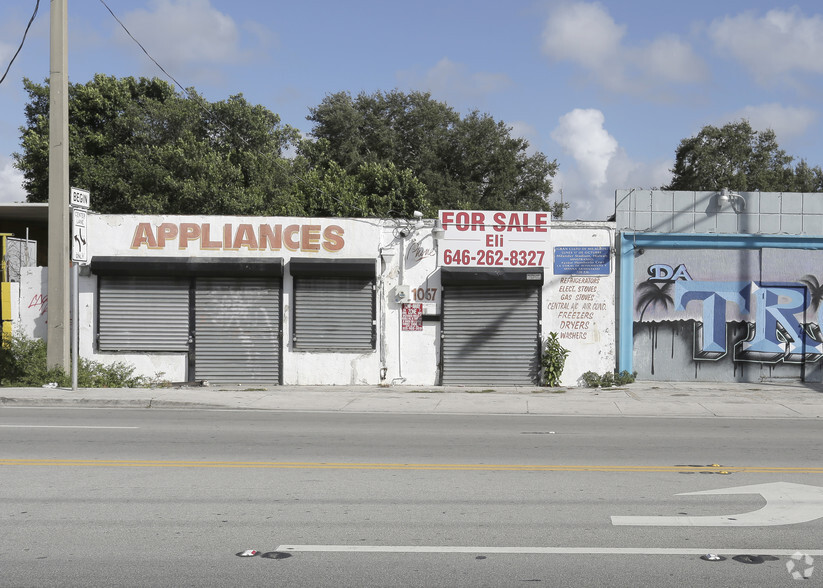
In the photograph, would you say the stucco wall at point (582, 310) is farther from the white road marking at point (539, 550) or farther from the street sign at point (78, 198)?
the white road marking at point (539, 550)

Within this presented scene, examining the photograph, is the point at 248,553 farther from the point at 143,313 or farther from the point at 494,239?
the point at 143,313

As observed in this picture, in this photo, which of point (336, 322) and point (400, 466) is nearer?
point (400, 466)

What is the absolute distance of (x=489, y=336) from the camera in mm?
18938

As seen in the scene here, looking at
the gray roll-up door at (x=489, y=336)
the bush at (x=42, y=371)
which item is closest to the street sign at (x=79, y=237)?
the bush at (x=42, y=371)

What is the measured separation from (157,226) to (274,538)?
14.1 m

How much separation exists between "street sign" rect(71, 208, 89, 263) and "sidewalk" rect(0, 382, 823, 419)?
279cm

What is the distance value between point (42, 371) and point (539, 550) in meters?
14.5

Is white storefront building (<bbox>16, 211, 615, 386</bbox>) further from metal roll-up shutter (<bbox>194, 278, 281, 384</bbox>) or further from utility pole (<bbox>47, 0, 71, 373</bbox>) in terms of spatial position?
utility pole (<bbox>47, 0, 71, 373</bbox>)

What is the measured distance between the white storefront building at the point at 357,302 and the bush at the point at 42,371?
459mm

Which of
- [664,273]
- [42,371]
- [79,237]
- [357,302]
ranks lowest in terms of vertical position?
[42,371]

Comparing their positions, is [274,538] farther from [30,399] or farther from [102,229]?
[102,229]

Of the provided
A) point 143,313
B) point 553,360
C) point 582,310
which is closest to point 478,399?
point 553,360

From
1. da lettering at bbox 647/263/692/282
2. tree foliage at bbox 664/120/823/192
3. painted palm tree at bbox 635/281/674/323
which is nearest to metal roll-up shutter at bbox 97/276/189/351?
painted palm tree at bbox 635/281/674/323

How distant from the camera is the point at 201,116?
131ft
